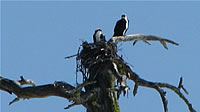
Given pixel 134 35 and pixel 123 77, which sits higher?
pixel 134 35

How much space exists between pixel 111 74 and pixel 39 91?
1169mm

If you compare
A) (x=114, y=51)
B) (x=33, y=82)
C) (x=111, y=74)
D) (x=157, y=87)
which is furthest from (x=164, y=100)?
(x=33, y=82)

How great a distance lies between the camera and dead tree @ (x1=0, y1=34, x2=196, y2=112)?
805 centimetres

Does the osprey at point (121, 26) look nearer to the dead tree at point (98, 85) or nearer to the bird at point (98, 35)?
the bird at point (98, 35)

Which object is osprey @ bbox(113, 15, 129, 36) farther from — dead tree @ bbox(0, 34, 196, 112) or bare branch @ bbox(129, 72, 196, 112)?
bare branch @ bbox(129, 72, 196, 112)

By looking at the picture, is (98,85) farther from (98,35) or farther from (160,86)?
(98,35)

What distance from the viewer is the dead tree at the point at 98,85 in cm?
805

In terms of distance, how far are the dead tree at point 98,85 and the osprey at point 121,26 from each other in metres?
2.63

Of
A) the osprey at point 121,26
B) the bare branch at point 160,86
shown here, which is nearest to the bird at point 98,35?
the osprey at point 121,26

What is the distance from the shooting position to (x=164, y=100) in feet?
27.9

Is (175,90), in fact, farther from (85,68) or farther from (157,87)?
(85,68)

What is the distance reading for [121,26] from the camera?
43.1 ft

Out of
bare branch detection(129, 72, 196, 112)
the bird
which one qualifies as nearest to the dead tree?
bare branch detection(129, 72, 196, 112)

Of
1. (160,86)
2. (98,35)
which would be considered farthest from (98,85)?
(98,35)
